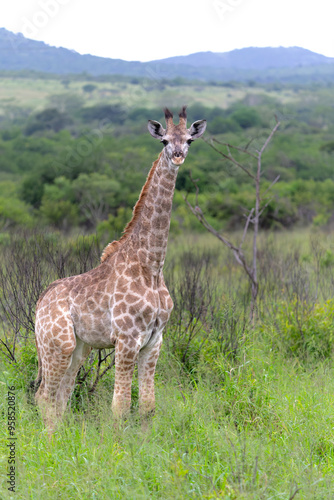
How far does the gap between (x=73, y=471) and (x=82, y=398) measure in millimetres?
1462

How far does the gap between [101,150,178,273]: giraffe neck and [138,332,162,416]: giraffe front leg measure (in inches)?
26.4

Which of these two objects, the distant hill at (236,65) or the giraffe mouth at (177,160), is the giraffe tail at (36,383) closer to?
the giraffe mouth at (177,160)

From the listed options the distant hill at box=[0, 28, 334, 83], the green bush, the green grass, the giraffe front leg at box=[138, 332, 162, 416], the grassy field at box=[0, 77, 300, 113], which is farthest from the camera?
the distant hill at box=[0, 28, 334, 83]

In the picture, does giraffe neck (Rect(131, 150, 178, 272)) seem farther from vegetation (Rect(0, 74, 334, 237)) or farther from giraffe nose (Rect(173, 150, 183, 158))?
vegetation (Rect(0, 74, 334, 237))

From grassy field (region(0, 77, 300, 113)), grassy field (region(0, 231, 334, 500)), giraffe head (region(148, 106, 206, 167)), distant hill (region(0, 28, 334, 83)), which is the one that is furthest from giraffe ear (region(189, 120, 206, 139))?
distant hill (region(0, 28, 334, 83))

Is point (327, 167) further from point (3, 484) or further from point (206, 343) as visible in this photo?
point (3, 484)

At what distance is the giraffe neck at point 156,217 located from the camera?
485cm

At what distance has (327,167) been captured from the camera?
119 ft

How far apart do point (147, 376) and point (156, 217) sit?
1.37 m

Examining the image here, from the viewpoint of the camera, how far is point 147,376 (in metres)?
4.98

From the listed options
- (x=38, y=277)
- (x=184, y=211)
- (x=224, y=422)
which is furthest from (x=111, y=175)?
(x=224, y=422)

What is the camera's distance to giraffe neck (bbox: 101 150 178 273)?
4848 mm

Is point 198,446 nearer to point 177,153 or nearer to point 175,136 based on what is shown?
point 177,153

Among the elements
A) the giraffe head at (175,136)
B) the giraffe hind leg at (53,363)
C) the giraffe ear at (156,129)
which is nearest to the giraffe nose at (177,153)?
the giraffe head at (175,136)
